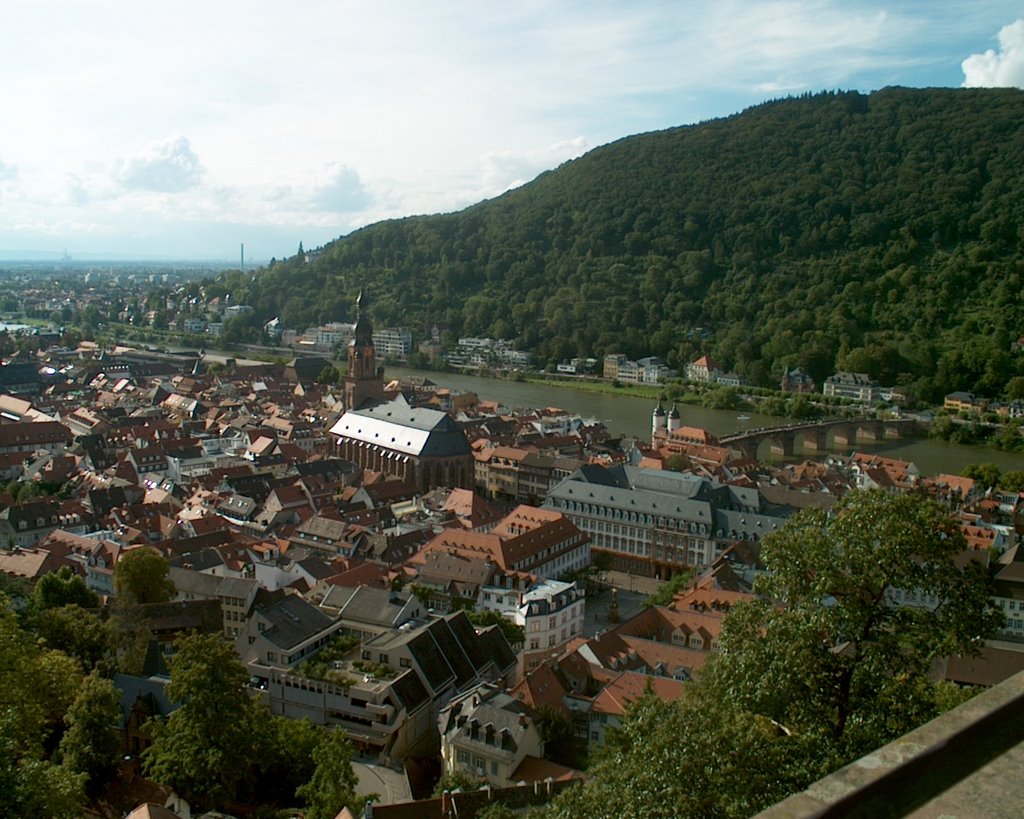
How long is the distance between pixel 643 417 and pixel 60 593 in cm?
4188

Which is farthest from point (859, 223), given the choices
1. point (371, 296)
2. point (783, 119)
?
point (371, 296)

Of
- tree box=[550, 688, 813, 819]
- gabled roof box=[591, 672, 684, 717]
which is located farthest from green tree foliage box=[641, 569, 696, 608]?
tree box=[550, 688, 813, 819]

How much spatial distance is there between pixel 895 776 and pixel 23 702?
12.4 meters

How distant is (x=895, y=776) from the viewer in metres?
1.71

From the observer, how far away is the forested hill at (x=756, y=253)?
71.6m

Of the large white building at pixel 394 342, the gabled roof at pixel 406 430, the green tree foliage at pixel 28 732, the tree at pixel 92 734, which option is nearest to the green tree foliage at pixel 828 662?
the green tree foliage at pixel 28 732

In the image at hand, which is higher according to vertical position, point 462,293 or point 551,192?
point 551,192

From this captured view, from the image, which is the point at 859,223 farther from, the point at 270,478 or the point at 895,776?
the point at 895,776

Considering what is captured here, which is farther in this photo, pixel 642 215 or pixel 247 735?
pixel 642 215

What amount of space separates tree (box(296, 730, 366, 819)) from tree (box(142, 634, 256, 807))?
3.99 ft

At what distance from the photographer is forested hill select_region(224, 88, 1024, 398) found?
235 ft

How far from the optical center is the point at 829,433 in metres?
55.5

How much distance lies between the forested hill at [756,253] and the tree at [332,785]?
56164 mm

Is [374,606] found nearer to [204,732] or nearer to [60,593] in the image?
[204,732]
